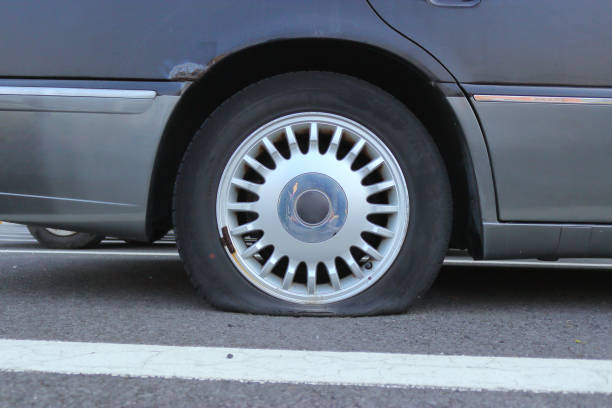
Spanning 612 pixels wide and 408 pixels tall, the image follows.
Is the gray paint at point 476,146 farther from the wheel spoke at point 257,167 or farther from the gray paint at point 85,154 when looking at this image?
the gray paint at point 85,154

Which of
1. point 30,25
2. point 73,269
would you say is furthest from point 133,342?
point 73,269

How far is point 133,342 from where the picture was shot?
1779 mm

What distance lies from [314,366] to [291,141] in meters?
0.87

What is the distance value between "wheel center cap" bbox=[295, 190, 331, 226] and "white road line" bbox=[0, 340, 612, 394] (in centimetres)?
58

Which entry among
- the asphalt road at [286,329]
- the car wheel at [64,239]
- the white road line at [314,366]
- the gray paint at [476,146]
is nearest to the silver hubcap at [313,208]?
the asphalt road at [286,329]

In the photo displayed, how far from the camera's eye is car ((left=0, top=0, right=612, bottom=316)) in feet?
6.91

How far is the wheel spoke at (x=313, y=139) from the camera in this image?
85.0 inches

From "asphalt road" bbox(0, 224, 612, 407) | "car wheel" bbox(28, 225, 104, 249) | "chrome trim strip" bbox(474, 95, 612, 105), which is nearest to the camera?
"asphalt road" bbox(0, 224, 612, 407)

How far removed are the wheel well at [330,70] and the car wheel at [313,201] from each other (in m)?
0.11

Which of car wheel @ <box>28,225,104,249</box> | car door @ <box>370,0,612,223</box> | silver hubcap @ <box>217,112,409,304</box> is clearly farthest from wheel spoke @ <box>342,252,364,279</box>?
car wheel @ <box>28,225,104,249</box>

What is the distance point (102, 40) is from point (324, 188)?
2.98ft

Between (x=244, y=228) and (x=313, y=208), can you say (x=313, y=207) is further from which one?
(x=244, y=228)

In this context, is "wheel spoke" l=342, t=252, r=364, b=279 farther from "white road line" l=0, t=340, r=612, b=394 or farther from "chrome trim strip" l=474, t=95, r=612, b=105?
"chrome trim strip" l=474, t=95, r=612, b=105

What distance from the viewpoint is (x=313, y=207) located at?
84.1 inches
